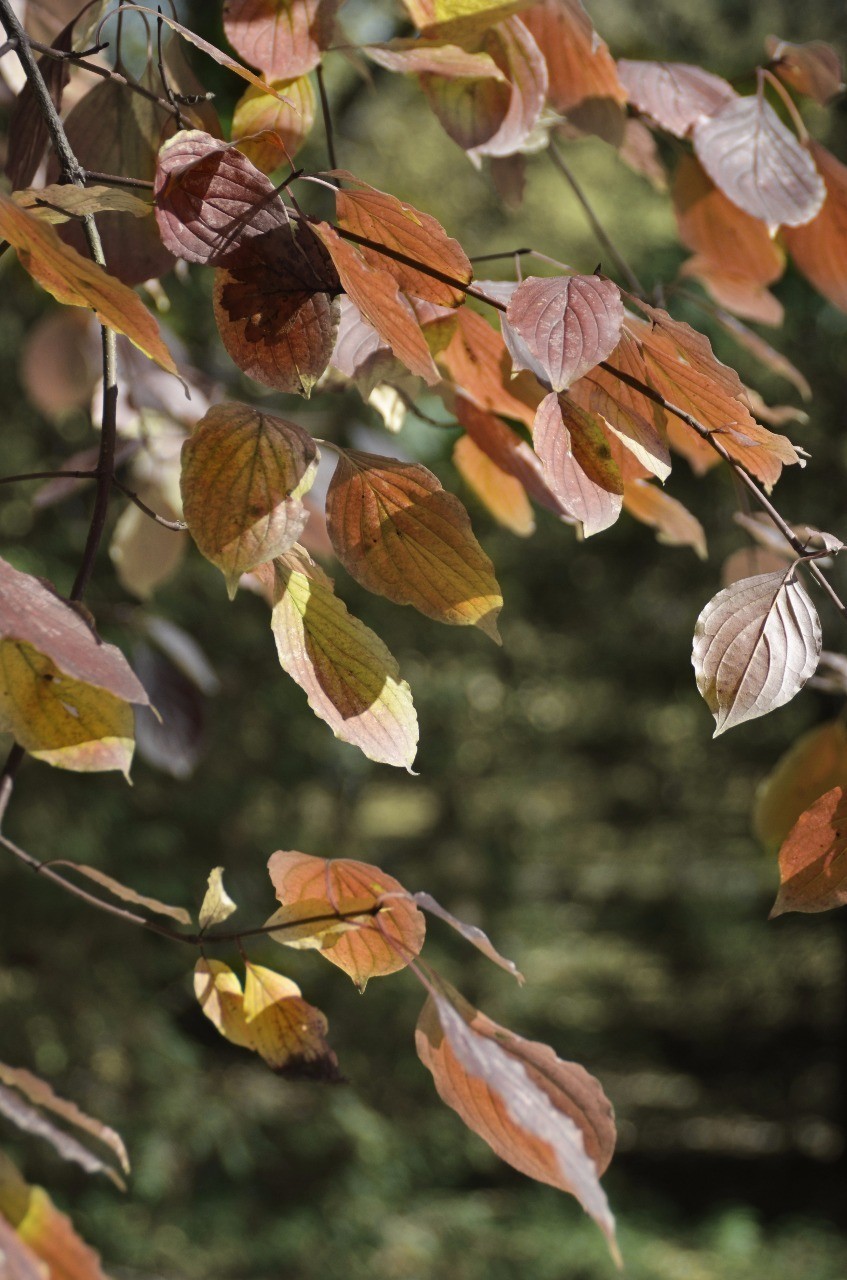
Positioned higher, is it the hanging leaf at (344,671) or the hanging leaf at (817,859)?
the hanging leaf at (344,671)

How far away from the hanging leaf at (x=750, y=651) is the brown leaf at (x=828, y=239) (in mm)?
283

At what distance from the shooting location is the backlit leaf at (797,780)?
0.62 m

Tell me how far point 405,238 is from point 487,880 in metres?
2.67

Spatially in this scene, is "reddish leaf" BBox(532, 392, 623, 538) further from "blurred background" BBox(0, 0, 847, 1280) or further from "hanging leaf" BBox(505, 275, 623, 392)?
"blurred background" BBox(0, 0, 847, 1280)

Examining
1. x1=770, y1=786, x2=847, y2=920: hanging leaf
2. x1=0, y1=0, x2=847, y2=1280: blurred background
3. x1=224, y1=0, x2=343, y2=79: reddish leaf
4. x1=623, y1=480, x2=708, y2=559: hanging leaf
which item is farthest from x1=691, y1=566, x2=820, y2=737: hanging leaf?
x1=0, y1=0, x2=847, y2=1280: blurred background

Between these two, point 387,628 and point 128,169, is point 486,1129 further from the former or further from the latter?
point 387,628

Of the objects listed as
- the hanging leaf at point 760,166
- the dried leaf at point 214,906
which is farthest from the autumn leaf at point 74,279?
the hanging leaf at point 760,166

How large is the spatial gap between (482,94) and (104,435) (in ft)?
0.88

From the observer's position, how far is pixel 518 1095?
0.31 m

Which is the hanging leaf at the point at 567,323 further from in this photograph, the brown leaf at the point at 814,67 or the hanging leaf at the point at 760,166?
the brown leaf at the point at 814,67

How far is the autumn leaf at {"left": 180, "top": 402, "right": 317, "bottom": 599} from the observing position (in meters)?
0.35

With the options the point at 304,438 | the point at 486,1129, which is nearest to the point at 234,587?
the point at 304,438

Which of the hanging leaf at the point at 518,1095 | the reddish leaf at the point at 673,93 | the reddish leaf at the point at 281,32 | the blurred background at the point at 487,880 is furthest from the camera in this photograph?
the blurred background at the point at 487,880

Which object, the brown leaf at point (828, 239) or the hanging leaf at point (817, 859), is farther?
the brown leaf at point (828, 239)
